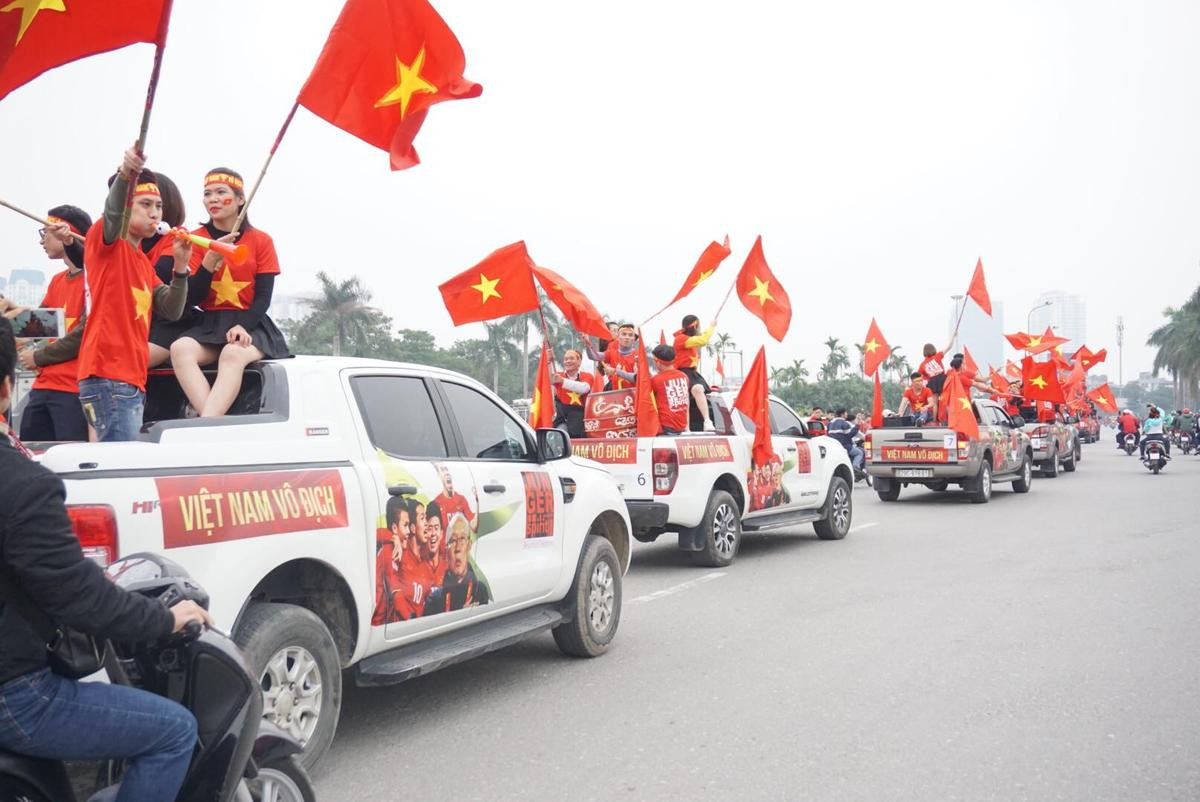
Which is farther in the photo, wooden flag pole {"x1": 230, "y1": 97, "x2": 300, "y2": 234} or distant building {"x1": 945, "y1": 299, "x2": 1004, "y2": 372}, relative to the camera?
distant building {"x1": 945, "y1": 299, "x2": 1004, "y2": 372}

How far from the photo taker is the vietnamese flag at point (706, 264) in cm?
1299

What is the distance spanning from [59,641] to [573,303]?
883 cm

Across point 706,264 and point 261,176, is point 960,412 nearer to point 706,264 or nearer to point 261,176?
point 706,264

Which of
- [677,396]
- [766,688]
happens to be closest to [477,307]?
[677,396]

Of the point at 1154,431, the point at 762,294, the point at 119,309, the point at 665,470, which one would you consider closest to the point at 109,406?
the point at 119,309

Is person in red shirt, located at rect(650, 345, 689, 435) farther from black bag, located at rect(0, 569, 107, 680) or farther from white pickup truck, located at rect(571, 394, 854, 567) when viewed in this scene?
black bag, located at rect(0, 569, 107, 680)

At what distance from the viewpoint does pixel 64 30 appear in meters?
4.27

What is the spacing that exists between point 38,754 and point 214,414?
2.28 m

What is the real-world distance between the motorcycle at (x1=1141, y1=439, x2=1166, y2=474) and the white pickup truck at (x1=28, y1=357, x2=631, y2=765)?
2182 centimetres

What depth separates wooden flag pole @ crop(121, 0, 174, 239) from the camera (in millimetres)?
4051

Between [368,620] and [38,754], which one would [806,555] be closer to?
[368,620]

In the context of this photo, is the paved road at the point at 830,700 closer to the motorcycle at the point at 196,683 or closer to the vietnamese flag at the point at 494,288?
the motorcycle at the point at 196,683

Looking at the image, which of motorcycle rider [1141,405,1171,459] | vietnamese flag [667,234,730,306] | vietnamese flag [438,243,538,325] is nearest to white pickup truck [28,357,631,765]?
vietnamese flag [438,243,538,325]

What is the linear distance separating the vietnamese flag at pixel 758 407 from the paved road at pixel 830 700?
1421 millimetres
